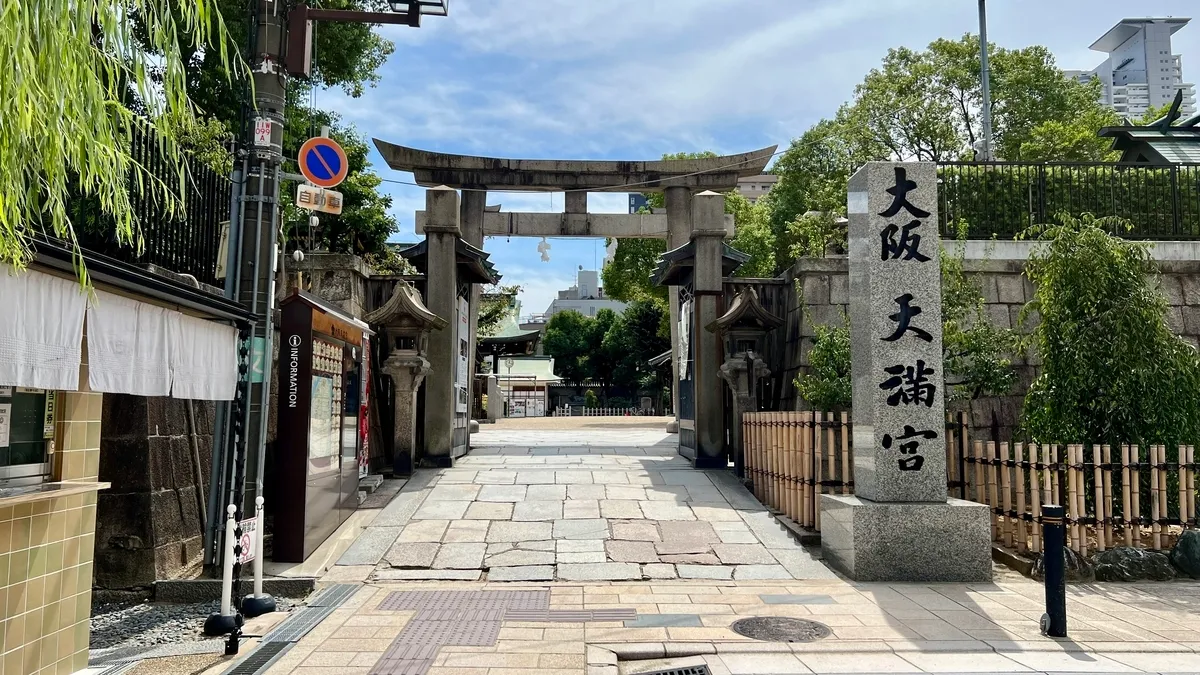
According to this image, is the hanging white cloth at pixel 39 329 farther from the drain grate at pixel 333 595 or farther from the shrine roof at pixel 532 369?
the shrine roof at pixel 532 369

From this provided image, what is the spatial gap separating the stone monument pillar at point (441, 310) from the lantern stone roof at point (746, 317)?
4.45 meters

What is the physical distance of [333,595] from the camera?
22.9ft

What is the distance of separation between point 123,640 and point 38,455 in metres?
2.04

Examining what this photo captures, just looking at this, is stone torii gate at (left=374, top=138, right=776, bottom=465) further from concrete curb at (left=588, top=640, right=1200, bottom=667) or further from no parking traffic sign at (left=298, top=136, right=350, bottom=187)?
concrete curb at (left=588, top=640, right=1200, bottom=667)

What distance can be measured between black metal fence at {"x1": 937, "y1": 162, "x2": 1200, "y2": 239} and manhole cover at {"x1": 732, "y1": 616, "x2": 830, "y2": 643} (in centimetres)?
984

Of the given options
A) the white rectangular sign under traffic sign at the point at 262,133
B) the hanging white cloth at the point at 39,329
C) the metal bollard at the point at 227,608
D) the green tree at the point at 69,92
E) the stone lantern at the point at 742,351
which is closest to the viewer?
the green tree at the point at 69,92

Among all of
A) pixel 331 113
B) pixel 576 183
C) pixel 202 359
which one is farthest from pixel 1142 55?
pixel 202 359

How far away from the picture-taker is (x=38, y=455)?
4.80 m

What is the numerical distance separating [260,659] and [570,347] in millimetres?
47700

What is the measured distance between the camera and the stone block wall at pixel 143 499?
722cm

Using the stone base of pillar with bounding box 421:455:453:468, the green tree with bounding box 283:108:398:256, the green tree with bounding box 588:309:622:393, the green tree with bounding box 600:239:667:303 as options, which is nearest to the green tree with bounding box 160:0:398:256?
the green tree with bounding box 283:108:398:256

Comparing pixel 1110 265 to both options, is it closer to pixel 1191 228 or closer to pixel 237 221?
pixel 1191 228

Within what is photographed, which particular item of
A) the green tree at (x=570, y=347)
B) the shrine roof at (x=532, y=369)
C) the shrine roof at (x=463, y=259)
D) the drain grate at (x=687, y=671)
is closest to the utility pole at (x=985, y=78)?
the shrine roof at (x=463, y=259)

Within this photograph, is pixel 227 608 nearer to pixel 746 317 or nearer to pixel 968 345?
pixel 746 317
